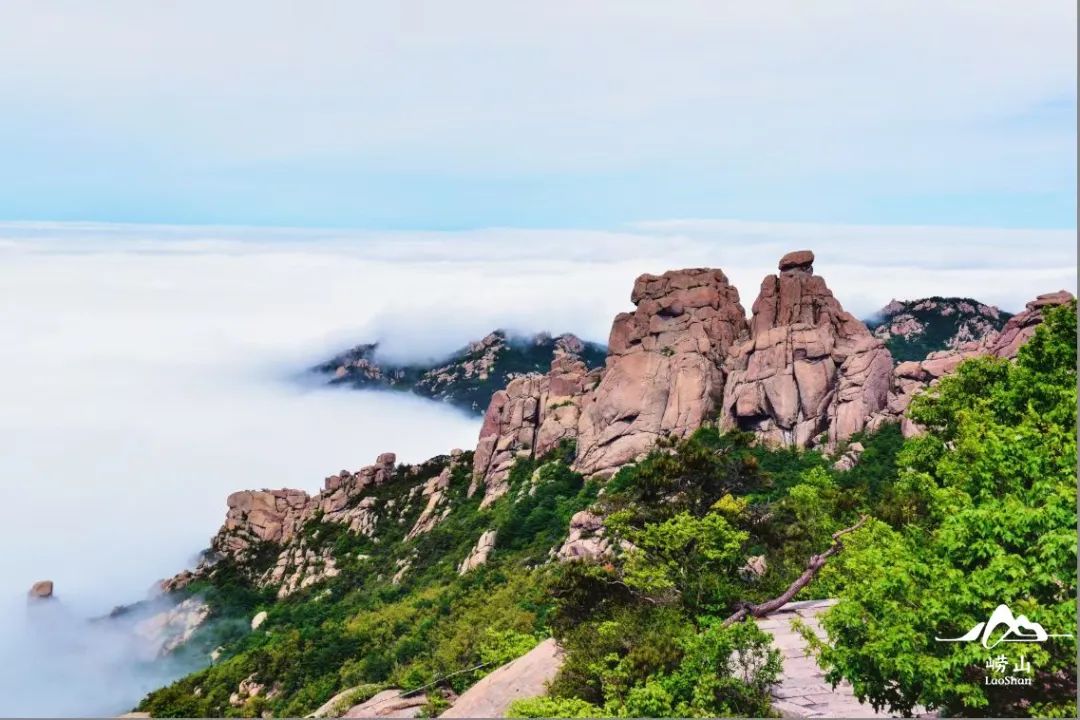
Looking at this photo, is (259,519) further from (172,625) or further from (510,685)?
(510,685)

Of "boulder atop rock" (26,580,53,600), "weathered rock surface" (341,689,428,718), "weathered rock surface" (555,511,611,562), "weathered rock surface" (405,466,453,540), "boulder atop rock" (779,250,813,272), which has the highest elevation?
"boulder atop rock" (779,250,813,272)

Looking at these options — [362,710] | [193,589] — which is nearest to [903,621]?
[362,710]

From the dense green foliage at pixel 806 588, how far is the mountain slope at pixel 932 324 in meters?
63.5

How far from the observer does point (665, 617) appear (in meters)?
30.8

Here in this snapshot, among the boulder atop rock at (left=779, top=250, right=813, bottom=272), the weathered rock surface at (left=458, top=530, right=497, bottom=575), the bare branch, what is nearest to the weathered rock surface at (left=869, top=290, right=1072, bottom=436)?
→ the boulder atop rock at (left=779, top=250, right=813, bottom=272)

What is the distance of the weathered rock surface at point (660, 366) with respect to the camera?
8825 cm

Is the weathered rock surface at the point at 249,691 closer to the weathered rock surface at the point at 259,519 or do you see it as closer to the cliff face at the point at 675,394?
the cliff face at the point at 675,394

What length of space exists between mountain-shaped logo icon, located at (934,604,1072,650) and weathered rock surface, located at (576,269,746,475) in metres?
66.9

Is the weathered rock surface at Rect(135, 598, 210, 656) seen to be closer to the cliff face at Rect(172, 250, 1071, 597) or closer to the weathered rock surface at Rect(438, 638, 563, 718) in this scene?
the cliff face at Rect(172, 250, 1071, 597)

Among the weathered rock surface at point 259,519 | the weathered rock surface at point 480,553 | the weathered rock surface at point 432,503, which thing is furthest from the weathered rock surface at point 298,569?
→ the weathered rock surface at point 480,553

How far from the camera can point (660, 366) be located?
90.9m

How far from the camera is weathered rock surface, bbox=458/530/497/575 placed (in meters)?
83.4

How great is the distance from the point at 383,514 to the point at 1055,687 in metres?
99.0

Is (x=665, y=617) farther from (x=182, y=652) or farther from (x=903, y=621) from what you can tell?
(x=182, y=652)
